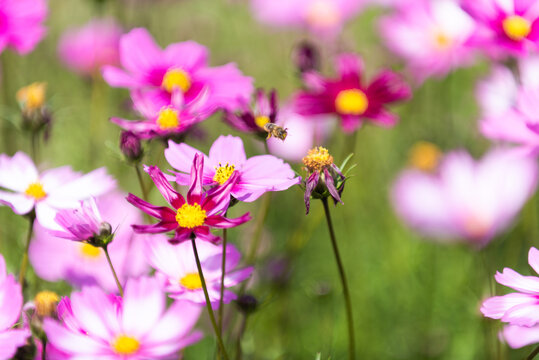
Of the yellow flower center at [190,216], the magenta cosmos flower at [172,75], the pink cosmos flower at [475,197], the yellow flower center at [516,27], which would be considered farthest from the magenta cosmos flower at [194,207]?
the pink cosmos flower at [475,197]

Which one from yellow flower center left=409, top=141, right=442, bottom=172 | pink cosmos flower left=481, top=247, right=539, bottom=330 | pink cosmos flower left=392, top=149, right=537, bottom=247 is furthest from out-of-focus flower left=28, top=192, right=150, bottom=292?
yellow flower center left=409, top=141, right=442, bottom=172

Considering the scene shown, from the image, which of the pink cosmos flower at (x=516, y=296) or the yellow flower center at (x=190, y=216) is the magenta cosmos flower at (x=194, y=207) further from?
the pink cosmos flower at (x=516, y=296)

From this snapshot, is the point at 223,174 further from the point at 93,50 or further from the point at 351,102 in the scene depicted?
the point at 93,50

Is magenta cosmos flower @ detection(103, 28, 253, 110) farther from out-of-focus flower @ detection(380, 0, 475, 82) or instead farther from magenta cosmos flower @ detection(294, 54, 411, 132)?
out-of-focus flower @ detection(380, 0, 475, 82)

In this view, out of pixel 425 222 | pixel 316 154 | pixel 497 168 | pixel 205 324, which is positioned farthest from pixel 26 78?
pixel 316 154

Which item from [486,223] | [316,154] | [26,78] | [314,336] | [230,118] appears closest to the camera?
[316,154]

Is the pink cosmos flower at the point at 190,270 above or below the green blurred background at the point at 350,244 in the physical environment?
above

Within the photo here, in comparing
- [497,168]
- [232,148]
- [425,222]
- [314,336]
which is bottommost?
[314,336]

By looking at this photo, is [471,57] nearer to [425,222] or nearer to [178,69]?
[425,222]
